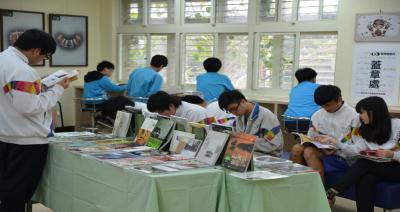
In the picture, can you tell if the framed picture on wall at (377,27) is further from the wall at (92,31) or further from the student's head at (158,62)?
the wall at (92,31)

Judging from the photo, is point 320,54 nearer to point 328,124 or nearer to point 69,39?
point 328,124

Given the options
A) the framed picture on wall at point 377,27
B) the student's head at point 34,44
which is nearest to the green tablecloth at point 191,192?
the student's head at point 34,44

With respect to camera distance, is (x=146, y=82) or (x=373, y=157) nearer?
(x=373, y=157)

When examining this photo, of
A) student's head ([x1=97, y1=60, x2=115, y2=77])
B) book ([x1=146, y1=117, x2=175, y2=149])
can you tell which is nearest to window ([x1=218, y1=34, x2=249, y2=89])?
student's head ([x1=97, y1=60, x2=115, y2=77])

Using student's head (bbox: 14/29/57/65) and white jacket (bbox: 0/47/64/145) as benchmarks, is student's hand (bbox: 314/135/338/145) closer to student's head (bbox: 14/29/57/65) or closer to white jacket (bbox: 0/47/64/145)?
white jacket (bbox: 0/47/64/145)

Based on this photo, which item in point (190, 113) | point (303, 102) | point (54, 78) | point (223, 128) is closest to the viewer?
point (223, 128)

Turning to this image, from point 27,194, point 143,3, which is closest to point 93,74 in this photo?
point 143,3

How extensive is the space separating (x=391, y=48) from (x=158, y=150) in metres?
3.35

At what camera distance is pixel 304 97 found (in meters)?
5.11

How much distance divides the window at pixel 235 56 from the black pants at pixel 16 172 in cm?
423

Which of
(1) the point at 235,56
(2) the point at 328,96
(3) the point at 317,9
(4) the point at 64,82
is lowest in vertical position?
(2) the point at 328,96

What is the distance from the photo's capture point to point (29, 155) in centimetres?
302

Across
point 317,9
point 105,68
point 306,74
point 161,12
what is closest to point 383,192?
point 306,74

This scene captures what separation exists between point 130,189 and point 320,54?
14.0 feet
